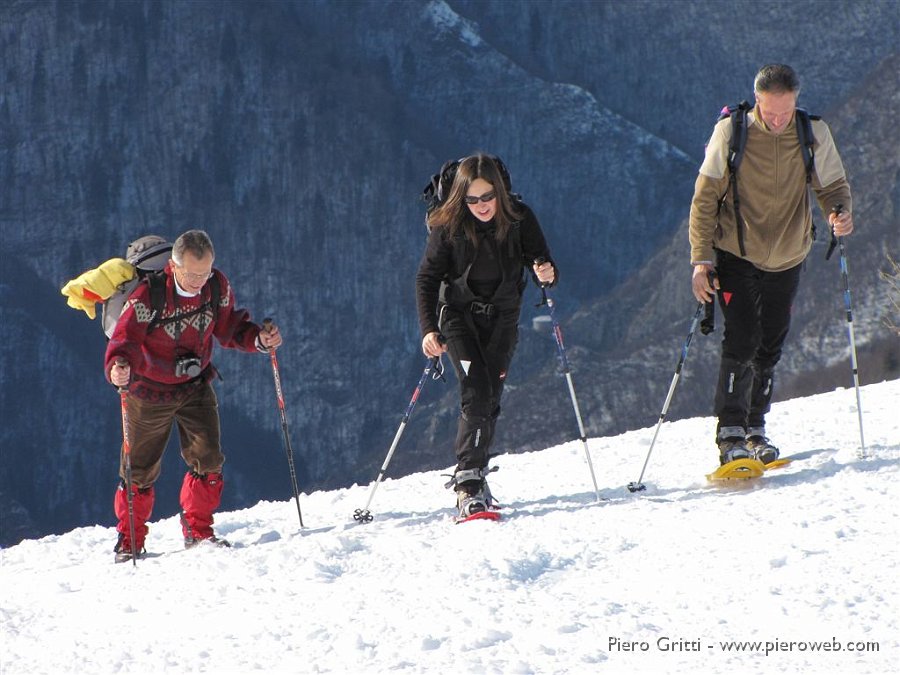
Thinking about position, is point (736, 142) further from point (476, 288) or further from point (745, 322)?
point (476, 288)

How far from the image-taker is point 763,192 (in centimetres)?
745

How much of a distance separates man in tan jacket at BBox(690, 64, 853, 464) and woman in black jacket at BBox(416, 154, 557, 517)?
1142 mm

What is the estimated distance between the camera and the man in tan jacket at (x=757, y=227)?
735cm

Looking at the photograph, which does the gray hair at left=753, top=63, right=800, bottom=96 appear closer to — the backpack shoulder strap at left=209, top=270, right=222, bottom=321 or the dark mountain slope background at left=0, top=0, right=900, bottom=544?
the backpack shoulder strap at left=209, top=270, right=222, bottom=321

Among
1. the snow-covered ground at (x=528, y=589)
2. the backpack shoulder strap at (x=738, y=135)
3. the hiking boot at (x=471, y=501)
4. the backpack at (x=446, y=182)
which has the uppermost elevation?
the backpack shoulder strap at (x=738, y=135)

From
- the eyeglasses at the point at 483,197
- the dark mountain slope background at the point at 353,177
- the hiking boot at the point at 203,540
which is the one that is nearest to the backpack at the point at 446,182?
the eyeglasses at the point at 483,197

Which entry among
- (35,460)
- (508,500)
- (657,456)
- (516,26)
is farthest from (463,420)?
(516,26)

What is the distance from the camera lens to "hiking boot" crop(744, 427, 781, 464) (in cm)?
790

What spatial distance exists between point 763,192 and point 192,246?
12.3ft

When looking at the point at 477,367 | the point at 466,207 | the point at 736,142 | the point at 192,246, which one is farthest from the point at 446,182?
the point at 736,142

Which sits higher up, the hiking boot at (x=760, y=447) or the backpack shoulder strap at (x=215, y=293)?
the backpack shoulder strap at (x=215, y=293)

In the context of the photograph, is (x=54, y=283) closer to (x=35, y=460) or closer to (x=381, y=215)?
(x=35, y=460)

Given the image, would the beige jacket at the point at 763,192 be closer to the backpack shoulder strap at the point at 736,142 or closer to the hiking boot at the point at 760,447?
the backpack shoulder strap at the point at 736,142

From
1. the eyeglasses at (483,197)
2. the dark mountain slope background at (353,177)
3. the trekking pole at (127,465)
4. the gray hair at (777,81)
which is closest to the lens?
the gray hair at (777,81)
